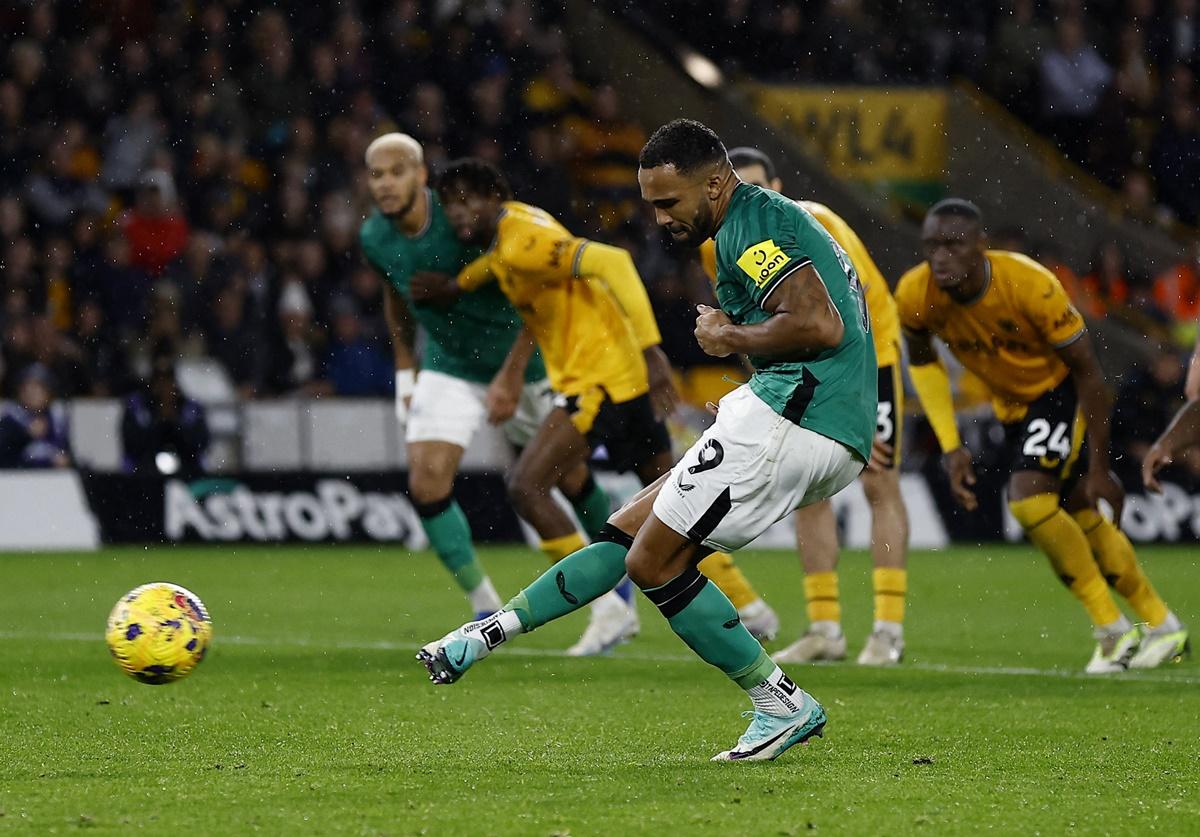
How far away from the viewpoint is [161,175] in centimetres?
1731

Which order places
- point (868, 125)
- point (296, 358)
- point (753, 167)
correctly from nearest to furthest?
1. point (753, 167)
2. point (296, 358)
3. point (868, 125)

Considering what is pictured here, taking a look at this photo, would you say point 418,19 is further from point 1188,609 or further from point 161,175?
point 1188,609

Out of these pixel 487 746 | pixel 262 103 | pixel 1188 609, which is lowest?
pixel 1188 609

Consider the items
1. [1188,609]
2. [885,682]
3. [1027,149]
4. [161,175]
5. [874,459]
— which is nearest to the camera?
[885,682]

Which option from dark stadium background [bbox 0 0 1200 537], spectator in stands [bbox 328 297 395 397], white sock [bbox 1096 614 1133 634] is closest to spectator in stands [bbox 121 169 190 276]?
dark stadium background [bbox 0 0 1200 537]

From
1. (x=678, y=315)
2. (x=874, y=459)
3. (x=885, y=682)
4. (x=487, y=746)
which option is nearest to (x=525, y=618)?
(x=487, y=746)

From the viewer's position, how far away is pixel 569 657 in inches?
357

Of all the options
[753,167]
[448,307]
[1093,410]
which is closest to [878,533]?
[1093,410]

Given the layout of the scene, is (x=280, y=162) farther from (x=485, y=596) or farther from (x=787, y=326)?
(x=787, y=326)

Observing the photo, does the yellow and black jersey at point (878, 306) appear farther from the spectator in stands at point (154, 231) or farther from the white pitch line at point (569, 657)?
the spectator in stands at point (154, 231)

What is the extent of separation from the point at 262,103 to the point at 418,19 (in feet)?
6.72

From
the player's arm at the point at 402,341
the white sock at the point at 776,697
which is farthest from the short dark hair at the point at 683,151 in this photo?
the player's arm at the point at 402,341

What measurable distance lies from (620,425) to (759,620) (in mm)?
1303

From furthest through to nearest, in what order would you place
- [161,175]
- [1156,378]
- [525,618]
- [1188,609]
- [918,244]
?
[918,244] → [161,175] → [1156,378] → [1188,609] → [525,618]
